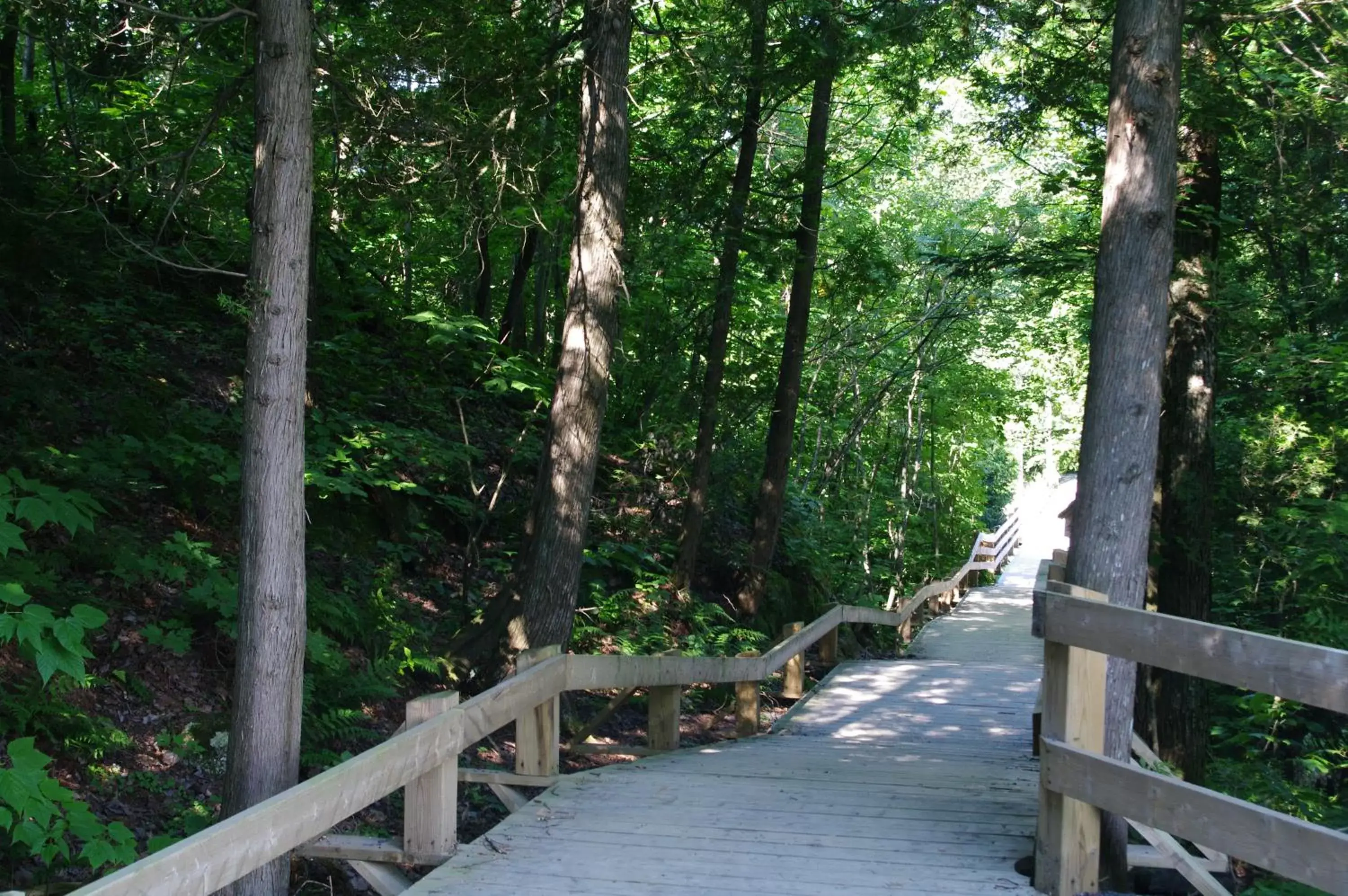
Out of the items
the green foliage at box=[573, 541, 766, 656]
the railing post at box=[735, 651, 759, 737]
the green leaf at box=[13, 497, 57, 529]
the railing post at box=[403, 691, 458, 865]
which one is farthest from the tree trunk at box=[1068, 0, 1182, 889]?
the green foliage at box=[573, 541, 766, 656]

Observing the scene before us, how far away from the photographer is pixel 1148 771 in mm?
4266

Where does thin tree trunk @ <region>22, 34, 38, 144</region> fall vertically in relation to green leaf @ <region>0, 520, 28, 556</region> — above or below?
above

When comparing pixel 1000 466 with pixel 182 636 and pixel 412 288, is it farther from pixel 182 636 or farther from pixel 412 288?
pixel 182 636

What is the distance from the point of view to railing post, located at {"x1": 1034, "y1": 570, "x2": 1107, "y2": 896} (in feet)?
14.1

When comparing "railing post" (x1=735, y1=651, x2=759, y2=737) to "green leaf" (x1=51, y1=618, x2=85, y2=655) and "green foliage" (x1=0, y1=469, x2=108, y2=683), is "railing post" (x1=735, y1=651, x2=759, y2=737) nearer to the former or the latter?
"green foliage" (x1=0, y1=469, x2=108, y2=683)

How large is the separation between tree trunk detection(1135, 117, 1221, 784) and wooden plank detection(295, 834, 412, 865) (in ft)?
24.8

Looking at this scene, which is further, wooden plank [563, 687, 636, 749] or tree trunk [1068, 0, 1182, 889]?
Answer: wooden plank [563, 687, 636, 749]

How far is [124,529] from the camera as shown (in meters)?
7.69

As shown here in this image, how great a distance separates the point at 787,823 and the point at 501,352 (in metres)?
9.26

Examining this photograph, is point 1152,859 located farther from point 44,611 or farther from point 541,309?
point 541,309

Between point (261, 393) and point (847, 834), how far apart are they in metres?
3.44

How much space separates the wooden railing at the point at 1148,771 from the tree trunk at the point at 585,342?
14.1 feet

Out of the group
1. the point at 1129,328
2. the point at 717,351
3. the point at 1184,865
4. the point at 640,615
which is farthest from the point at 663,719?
the point at 717,351

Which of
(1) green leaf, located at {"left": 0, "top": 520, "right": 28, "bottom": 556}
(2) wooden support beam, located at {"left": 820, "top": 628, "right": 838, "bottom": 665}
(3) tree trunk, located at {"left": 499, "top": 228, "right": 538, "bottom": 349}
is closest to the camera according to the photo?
(1) green leaf, located at {"left": 0, "top": 520, "right": 28, "bottom": 556}
